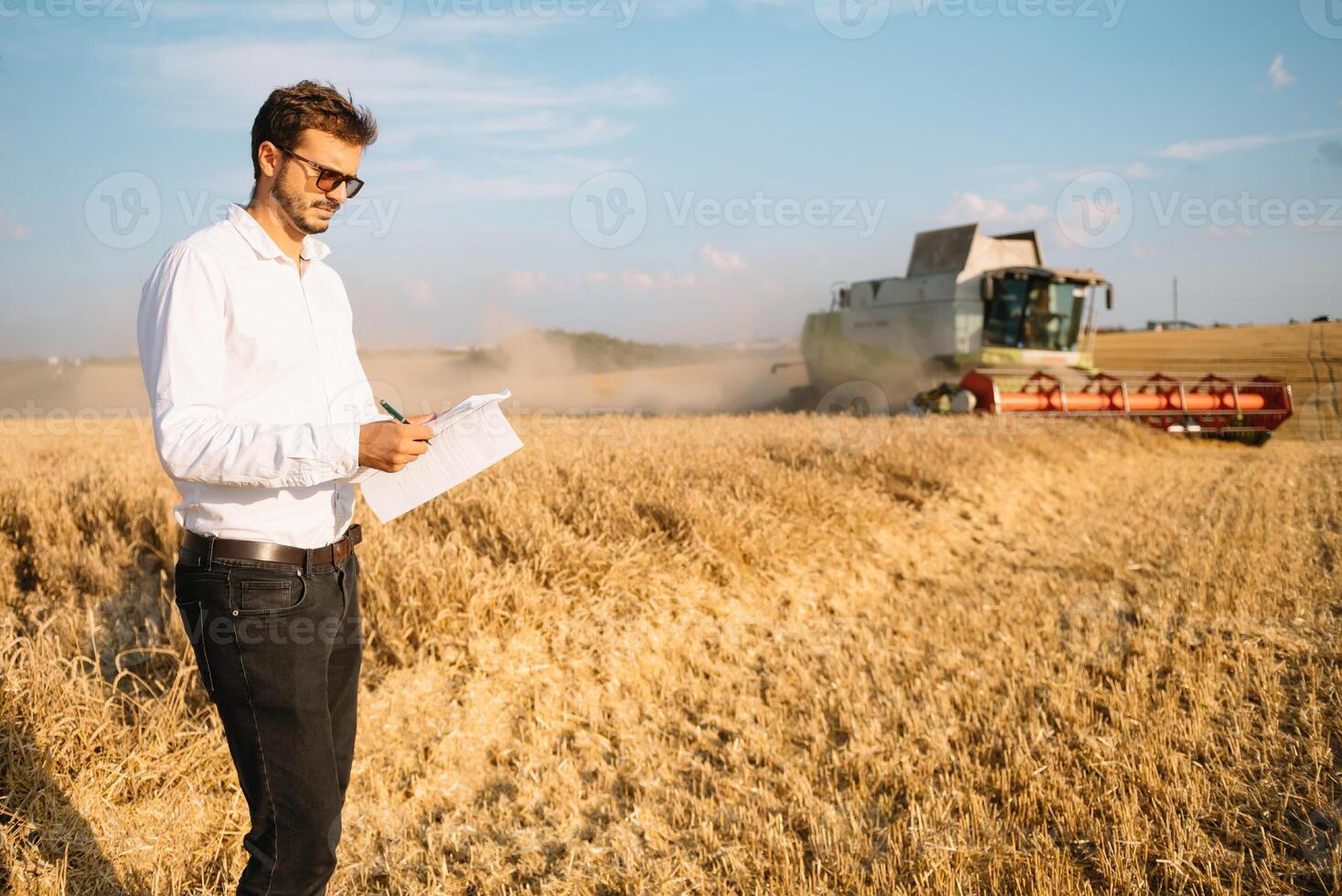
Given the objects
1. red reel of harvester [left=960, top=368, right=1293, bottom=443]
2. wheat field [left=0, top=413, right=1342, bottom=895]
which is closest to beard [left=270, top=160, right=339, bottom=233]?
wheat field [left=0, top=413, right=1342, bottom=895]

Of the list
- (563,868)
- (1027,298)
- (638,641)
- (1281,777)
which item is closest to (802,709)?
(638,641)

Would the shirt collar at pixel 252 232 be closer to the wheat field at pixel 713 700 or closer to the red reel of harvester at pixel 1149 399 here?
the wheat field at pixel 713 700

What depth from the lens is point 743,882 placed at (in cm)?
273

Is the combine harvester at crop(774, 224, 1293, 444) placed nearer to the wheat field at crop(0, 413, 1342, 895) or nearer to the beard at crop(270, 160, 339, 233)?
the wheat field at crop(0, 413, 1342, 895)

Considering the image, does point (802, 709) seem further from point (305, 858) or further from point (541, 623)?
point (305, 858)

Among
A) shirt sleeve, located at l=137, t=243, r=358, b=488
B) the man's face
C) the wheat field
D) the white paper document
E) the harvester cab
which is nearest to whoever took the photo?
shirt sleeve, located at l=137, t=243, r=358, b=488

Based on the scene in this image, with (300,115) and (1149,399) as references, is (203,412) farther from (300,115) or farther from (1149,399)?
(1149,399)

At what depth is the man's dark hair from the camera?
74.9 inches

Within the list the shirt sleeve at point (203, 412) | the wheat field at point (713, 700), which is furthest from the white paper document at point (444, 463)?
the wheat field at point (713, 700)

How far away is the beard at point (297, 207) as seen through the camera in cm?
194

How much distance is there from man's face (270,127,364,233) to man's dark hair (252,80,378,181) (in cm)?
2

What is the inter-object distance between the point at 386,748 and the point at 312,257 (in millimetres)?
2200

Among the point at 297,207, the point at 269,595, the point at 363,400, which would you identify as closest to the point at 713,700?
the point at 363,400

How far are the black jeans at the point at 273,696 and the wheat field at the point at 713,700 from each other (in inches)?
38.3
